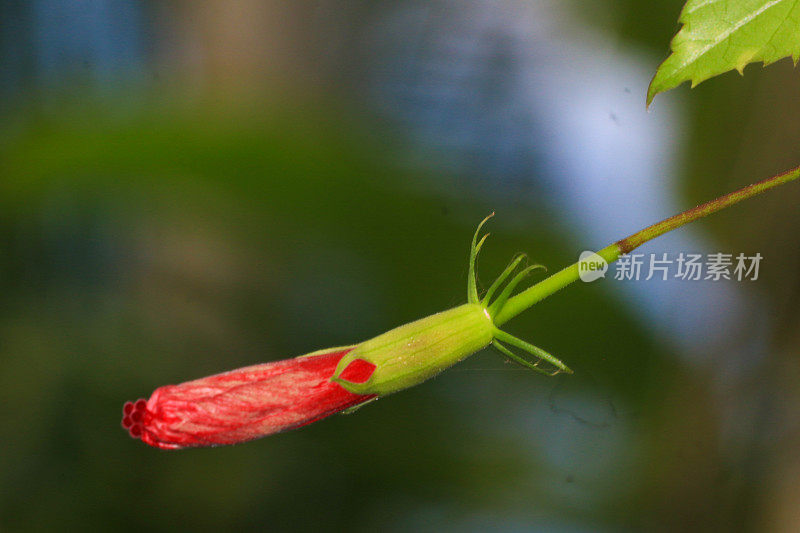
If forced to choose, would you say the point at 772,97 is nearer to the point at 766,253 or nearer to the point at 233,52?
the point at 766,253

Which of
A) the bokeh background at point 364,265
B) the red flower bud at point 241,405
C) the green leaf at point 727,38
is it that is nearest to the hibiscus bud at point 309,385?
the red flower bud at point 241,405

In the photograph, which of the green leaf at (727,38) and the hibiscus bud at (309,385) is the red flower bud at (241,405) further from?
the green leaf at (727,38)

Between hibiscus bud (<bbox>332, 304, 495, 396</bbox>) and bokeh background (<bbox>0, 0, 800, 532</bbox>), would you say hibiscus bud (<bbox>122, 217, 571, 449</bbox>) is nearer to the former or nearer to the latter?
hibiscus bud (<bbox>332, 304, 495, 396</bbox>)

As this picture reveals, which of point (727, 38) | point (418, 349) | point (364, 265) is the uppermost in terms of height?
point (727, 38)

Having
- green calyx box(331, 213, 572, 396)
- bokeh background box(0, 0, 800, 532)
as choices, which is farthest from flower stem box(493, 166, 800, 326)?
bokeh background box(0, 0, 800, 532)

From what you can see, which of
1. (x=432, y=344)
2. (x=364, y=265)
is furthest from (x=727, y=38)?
(x=364, y=265)

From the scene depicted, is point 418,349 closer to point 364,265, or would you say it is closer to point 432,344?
point 432,344

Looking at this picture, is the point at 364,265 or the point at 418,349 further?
the point at 364,265
